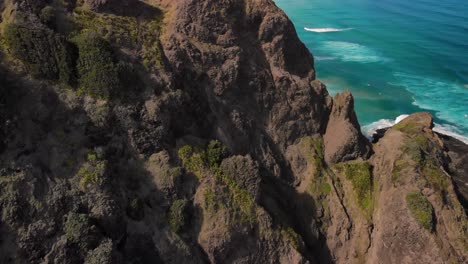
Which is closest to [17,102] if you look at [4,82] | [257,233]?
[4,82]

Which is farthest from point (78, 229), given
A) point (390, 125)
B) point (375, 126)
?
point (390, 125)

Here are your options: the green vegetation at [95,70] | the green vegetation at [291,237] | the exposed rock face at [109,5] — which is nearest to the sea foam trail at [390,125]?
the green vegetation at [291,237]

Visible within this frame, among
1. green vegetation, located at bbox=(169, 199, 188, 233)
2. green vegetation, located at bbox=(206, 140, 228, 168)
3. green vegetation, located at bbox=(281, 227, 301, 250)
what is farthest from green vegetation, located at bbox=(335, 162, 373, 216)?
green vegetation, located at bbox=(169, 199, 188, 233)

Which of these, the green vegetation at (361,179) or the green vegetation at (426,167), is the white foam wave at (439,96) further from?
the green vegetation at (361,179)

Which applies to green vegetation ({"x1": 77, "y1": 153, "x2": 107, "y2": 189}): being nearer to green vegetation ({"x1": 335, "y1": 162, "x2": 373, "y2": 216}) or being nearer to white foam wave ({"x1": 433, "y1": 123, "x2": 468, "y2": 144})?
green vegetation ({"x1": 335, "y1": 162, "x2": 373, "y2": 216})

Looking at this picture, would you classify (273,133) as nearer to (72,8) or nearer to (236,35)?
(236,35)

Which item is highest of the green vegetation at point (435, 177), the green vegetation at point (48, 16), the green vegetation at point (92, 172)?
the green vegetation at point (48, 16)
